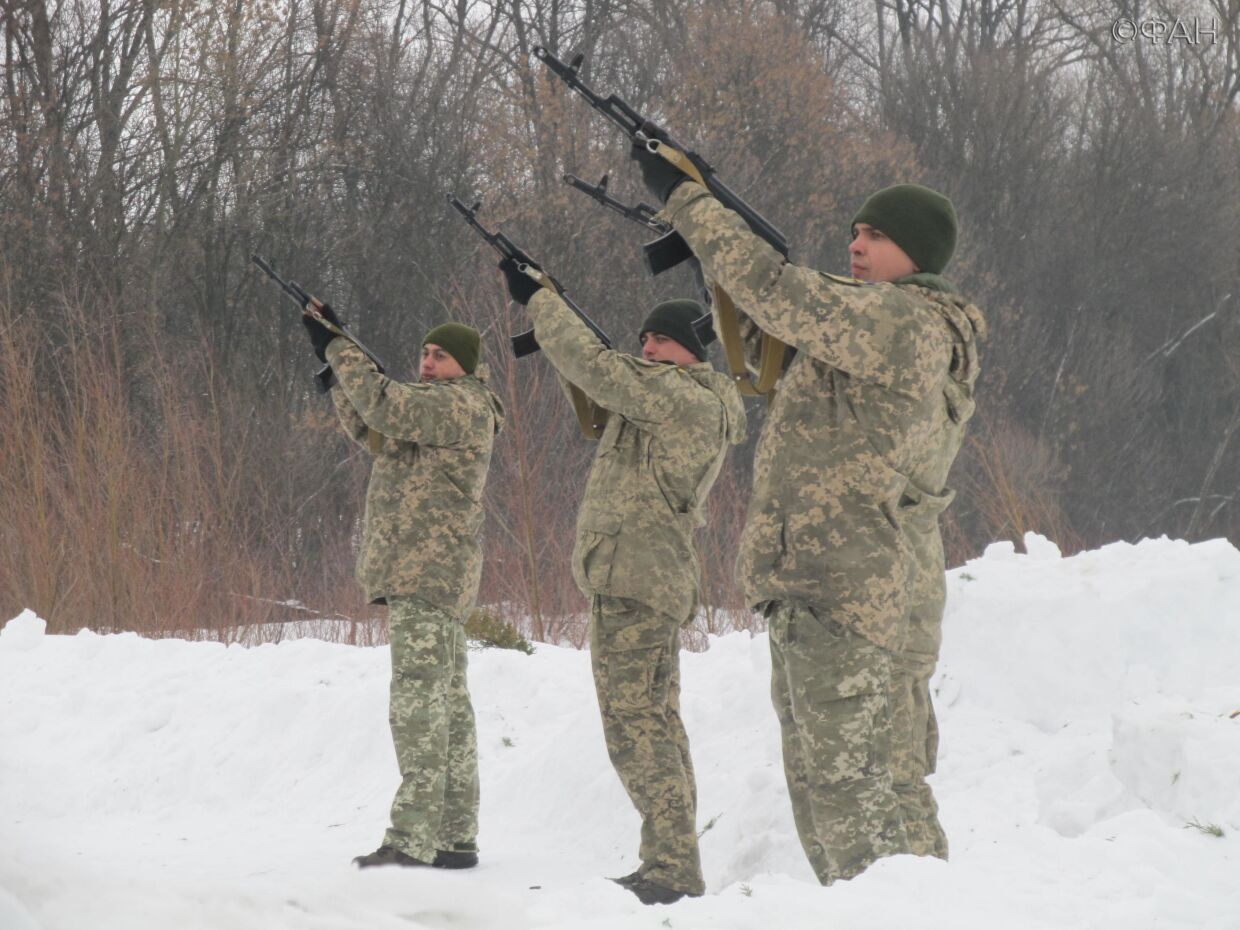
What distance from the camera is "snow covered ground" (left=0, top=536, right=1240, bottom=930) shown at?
318 cm

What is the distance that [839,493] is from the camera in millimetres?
3518

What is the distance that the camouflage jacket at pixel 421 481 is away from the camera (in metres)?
5.15

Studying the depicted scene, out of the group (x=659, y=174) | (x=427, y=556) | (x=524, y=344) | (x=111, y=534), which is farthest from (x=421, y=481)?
(x=111, y=534)

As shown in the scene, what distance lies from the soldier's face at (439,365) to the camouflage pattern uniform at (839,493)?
1.99m

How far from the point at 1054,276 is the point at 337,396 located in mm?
28514

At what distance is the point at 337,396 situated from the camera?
557 cm

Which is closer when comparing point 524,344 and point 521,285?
point 521,285

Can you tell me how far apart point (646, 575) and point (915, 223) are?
151 centimetres

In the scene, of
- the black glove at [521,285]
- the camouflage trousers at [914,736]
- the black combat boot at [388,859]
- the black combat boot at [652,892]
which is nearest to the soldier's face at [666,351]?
Result: the black glove at [521,285]

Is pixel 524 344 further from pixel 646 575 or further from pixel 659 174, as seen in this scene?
pixel 659 174

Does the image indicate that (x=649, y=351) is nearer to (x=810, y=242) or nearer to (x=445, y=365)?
(x=445, y=365)

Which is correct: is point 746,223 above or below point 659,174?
below

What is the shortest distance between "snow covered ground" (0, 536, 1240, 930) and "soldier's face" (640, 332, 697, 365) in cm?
169

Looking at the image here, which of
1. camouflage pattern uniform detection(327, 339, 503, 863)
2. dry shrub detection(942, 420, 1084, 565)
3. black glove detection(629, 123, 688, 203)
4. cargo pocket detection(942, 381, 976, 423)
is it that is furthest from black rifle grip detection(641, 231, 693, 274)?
dry shrub detection(942, 420, 1084, 565)
